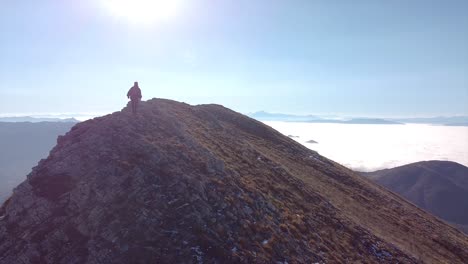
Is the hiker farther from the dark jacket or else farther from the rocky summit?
the rocky summit

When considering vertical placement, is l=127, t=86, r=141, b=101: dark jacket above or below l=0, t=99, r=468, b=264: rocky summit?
above

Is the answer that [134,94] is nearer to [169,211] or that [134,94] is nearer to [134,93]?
[134,93]

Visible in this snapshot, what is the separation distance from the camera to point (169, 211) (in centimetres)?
1931

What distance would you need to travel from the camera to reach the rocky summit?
17828 mm

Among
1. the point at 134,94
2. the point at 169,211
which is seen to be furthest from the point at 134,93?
the point at 169,211

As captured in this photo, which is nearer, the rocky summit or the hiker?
the rocky summit

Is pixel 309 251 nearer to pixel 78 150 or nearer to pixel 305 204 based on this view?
pixel 305 204

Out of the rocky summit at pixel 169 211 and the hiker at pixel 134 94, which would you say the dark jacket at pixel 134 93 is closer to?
the hiker at pixel 134 94

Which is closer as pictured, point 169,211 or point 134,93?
point 169,211

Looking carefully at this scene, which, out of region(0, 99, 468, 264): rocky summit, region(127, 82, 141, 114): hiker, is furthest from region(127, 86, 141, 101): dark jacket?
region(0, 99, 468, 264): rocky summit

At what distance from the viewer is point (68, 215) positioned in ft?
65.4

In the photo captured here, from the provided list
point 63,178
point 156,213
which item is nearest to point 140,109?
point 63,178

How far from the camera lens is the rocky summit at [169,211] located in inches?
702

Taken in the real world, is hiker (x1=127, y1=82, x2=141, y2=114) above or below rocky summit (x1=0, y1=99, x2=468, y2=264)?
above
